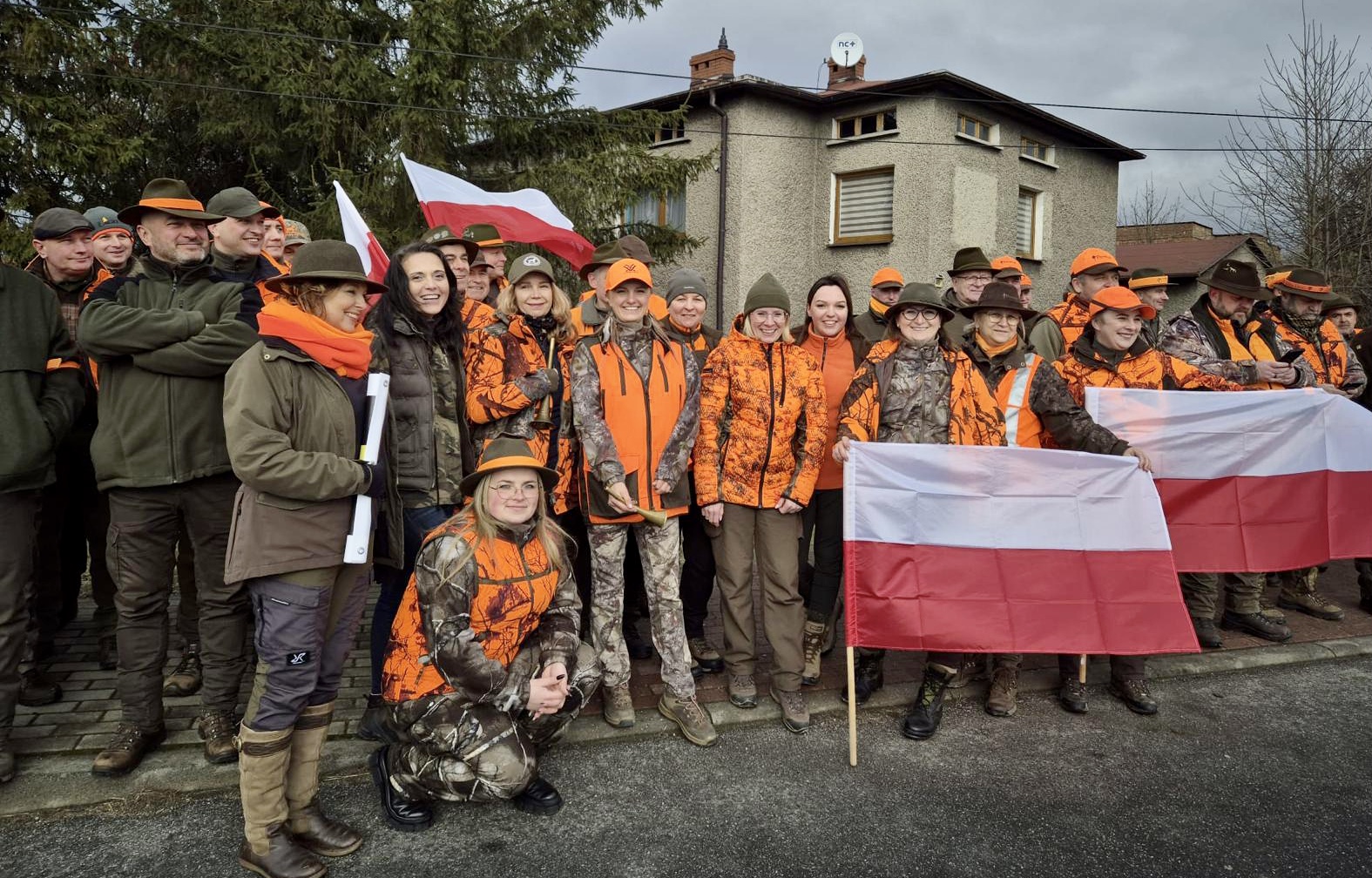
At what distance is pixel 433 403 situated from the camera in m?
3.96

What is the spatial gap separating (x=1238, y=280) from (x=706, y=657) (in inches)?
179

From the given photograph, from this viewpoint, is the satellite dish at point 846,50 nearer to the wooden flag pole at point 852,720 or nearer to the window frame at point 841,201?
the window frame at point 841,201

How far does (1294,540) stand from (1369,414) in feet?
3.59

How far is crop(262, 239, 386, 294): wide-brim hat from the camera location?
3.01m

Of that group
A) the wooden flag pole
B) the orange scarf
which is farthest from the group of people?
the wooden flag pole

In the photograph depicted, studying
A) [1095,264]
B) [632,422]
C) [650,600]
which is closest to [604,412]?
[632,422]

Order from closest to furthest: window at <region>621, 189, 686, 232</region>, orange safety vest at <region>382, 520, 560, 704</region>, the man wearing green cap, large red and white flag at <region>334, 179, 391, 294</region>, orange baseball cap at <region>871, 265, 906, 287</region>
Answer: orange safety vest at <region>382, 520, 560, 704</region>, the man wearing green cap, large red and white flag at <region>334, 179, 391, 294</region>, orange baseball cap at <region>871, 265, 906, 287</region>, window at <region>621, 189, 686, 232</region>

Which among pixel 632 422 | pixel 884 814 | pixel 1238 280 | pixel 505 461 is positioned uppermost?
pixel 1238 280

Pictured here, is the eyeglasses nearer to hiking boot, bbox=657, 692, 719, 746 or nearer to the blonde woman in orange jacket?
the blonde woman in orange jacket

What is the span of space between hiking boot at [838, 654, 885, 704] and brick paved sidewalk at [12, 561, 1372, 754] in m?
0.14

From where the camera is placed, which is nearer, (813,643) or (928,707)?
(928,707)

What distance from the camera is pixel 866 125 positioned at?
1789cm

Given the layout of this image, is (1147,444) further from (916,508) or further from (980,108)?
(980,108)

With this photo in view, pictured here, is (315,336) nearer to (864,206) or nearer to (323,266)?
(323,266)
